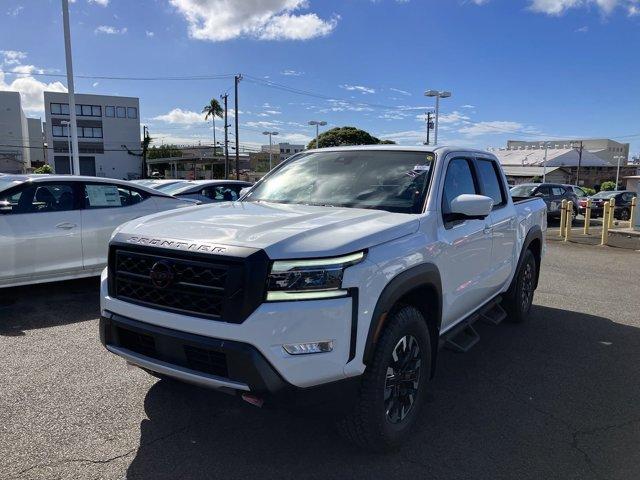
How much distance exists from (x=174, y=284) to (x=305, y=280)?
0.73 meters

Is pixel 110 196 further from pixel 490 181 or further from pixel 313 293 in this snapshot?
pixel 313 293

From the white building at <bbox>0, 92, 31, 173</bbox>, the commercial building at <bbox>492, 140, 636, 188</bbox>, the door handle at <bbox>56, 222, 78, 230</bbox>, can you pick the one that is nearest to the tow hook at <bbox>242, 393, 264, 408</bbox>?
the door handle at <bbox>56, 222, 78, 230</bbox>

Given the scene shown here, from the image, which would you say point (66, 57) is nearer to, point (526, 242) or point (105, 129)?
point (526, 242)

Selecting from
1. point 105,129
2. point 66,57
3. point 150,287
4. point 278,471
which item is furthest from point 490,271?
point 105,129

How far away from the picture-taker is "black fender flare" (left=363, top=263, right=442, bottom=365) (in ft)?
8.83

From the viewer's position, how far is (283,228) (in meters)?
2.84

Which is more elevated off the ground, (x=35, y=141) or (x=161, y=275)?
(x=35, y=141)

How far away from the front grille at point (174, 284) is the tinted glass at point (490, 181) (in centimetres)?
297

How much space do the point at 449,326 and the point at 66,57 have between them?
1572 centimetres

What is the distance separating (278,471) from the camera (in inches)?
112

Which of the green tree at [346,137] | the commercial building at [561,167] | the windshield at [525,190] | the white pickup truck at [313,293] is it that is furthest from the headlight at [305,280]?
the commercial building at [561,167]

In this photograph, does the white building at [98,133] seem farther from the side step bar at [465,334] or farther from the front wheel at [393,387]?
the front wheel at [393,387]

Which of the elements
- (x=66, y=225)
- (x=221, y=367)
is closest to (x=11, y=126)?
(x=66, y=225)

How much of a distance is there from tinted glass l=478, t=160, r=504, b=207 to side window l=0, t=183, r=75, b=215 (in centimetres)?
496
